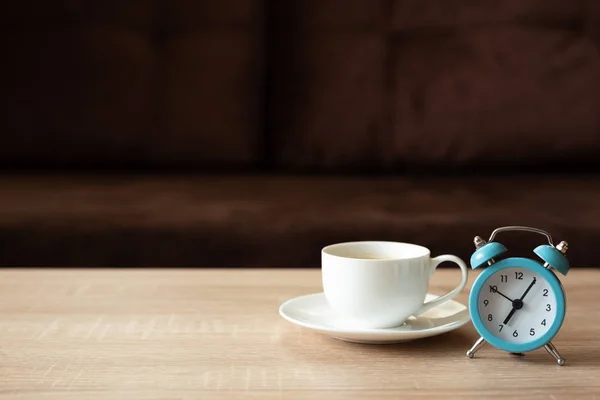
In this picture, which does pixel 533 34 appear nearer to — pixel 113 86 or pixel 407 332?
pixel 113 86

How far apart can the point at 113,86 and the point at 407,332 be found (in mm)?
1459

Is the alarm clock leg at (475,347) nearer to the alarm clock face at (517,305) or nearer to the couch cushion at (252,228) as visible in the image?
the alarm clock face at (517,305)

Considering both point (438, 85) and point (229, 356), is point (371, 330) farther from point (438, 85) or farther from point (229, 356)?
point (438, 85)

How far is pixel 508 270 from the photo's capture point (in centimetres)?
60

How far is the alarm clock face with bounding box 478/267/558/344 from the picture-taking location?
0.59m

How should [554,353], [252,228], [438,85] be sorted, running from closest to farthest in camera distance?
[554,353] → [252,228] → [438,85]

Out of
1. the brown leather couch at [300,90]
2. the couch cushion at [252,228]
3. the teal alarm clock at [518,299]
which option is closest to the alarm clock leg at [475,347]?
the teal alarm clock at [518,299]

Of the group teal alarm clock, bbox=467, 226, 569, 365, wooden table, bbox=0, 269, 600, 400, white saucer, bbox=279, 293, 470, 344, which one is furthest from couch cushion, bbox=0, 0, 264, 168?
teal alarm clock, bbox=467, 226, 569, 365

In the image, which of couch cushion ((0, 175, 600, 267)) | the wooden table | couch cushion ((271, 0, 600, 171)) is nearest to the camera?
the wooden table

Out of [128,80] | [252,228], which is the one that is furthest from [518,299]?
[128,80]

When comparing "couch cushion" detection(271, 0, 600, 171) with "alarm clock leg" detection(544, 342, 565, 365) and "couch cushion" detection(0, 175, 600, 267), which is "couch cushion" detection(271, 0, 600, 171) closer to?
"couch cushion" detection(0, 175, 600, 267)

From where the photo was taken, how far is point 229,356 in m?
0.59

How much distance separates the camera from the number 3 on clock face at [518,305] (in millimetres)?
585

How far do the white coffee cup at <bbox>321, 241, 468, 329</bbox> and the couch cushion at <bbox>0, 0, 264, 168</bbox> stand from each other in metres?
1.29
